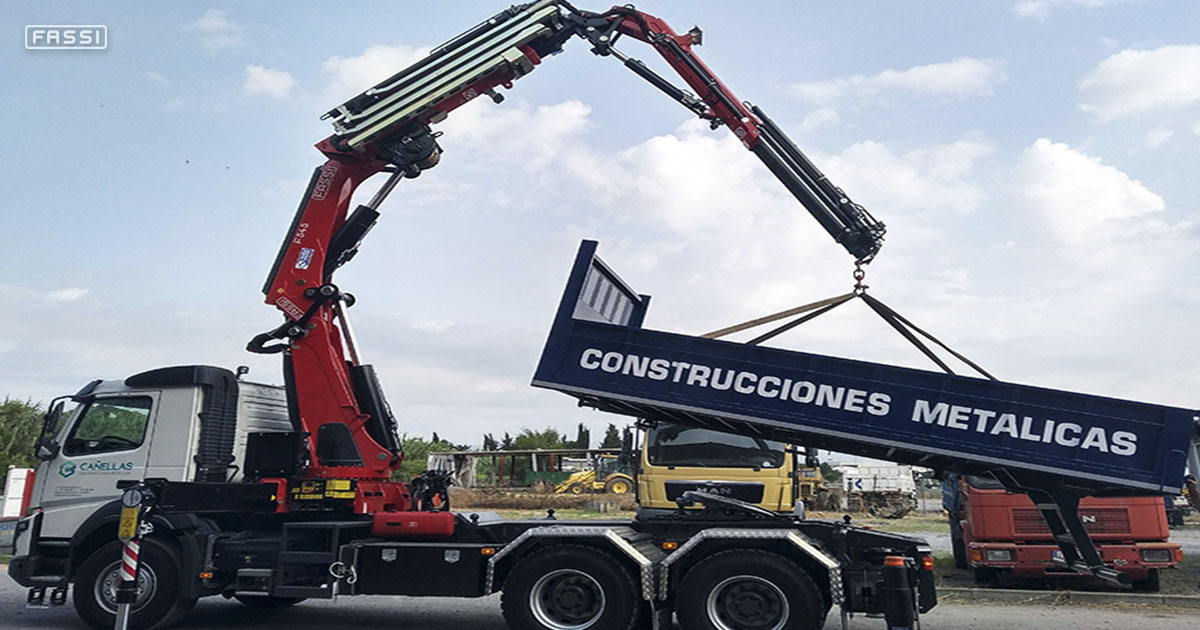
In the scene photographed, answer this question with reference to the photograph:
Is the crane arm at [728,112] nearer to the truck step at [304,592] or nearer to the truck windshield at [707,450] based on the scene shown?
the truck windshield at [707,450]

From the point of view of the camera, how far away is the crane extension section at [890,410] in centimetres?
775

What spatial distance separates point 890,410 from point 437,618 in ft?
19.4

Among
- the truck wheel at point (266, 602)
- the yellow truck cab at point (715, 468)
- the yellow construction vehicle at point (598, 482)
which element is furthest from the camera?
the yellow construction vehicle at point (598, 482)

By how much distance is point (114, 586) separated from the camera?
905 cm

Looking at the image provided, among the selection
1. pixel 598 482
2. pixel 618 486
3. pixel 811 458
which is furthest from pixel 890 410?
pixel 598 482

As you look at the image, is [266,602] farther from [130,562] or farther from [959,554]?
[959,554]

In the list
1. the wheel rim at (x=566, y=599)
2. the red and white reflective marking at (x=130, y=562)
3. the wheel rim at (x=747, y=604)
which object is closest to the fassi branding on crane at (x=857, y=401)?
the wheel rim at (x=747, y=604)

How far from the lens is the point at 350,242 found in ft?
34.3

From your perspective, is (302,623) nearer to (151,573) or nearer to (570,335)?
(151,573)

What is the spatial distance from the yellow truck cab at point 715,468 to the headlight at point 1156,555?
4.69 m

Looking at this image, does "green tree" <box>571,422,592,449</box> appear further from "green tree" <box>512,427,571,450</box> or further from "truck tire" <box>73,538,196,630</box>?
"truck tire" <box>73,538,196,630</box>

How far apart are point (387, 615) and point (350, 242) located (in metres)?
4.60

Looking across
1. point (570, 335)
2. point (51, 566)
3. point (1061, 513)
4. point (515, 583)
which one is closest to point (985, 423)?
point (1061, 513)

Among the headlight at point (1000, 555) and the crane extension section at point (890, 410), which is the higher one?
the crane extension section at point (890, 410)
